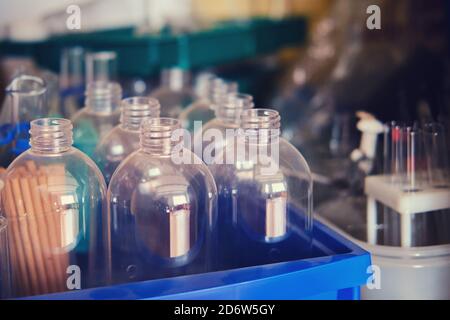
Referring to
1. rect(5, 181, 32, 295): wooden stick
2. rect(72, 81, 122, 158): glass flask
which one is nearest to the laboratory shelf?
rect(72, 81, 122, 158): glass flask

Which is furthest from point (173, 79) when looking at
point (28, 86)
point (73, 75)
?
point (28, 86)

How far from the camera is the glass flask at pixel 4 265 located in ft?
2.98

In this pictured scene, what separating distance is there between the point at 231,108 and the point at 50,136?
0.30 meters

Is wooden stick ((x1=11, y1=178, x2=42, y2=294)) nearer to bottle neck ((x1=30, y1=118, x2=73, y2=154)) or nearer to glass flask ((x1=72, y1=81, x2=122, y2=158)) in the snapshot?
bottle neck ((x1=30, y1=118, x2=73, y2=154))

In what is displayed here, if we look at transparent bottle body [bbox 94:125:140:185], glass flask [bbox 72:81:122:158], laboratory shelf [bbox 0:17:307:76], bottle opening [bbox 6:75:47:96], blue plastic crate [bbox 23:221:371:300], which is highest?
laboratory shelf [bbox 0:17:307:76]

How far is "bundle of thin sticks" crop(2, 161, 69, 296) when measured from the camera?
3.01 ft

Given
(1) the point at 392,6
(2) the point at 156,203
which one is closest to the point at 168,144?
(2) the point at 156,203

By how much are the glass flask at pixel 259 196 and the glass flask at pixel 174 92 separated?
536 millimetres

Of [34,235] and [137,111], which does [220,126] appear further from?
[34,235]

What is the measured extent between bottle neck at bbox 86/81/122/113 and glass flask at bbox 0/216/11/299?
38 cm

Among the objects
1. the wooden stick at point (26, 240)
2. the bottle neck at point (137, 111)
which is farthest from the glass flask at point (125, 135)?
the wooden stick at point (26, 240)

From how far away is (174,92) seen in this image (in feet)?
5.57

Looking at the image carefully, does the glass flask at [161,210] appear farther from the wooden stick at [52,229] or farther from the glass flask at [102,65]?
the glass flask at [102,65]
